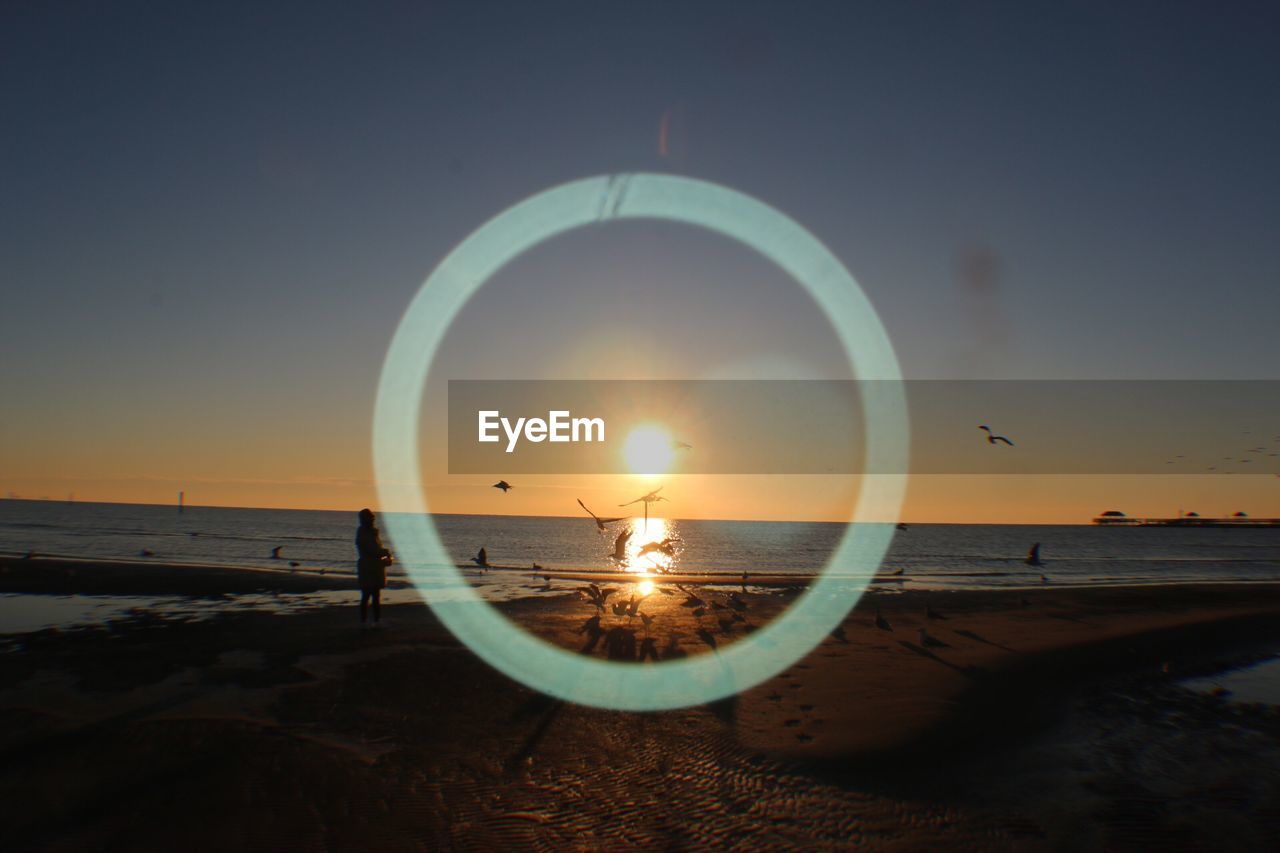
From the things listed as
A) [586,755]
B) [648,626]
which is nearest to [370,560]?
[648,626]

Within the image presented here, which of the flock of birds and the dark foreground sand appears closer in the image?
the dark foreground sand

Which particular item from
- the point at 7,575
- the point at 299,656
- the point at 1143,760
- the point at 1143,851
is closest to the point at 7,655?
the point at 299,656

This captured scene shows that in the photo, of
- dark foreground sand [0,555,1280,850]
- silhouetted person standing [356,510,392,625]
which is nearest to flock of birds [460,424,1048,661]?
dark foreground sand [0,555,1280,850]

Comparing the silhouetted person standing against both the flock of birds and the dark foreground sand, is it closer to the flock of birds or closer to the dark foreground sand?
the dark foreground sand

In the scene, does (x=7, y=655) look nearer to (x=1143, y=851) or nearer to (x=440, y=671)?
(x=440, y=671)

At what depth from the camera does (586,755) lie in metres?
9.52

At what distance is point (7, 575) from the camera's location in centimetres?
3084

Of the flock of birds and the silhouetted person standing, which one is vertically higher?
the silhouetted person standing

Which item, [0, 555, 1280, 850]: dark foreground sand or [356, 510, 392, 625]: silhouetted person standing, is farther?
[356, 510, 392, 625]: silhouetted person standing

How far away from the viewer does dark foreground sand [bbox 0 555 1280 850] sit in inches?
289

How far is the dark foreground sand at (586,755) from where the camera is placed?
7.33 metres

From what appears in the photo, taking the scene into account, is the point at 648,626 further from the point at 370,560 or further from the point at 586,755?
the point at 586,755

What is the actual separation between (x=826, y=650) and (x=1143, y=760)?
24.1ft

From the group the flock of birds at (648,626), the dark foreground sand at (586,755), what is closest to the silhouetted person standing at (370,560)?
the dark foreground sand at (586,755)
